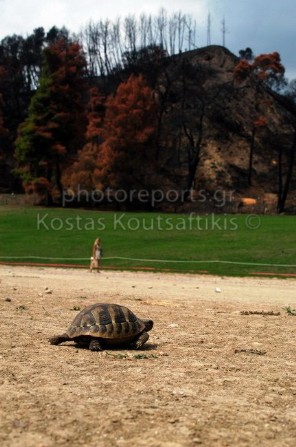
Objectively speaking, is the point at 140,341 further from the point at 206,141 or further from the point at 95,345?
the point at 206,141

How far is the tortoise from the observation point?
7.94 meters

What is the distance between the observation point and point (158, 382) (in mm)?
6227

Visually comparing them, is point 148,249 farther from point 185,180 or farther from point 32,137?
point 185,180

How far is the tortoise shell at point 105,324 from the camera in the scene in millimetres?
7930

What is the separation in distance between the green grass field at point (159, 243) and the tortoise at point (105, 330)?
52.1 ft

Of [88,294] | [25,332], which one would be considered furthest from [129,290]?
[25,332]

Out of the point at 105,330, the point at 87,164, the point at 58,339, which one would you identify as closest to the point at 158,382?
the point at 105,330

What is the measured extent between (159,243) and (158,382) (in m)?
26.7

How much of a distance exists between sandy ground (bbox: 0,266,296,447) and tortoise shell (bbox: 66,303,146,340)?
240 mm

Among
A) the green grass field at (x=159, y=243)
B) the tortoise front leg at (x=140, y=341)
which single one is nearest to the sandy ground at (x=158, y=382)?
the tortoise front leg at (x=140, y=341)

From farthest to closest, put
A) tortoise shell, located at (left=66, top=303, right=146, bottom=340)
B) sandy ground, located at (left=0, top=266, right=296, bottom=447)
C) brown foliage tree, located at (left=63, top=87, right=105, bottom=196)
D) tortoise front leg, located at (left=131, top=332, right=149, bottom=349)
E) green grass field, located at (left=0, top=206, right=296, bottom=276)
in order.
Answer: brown foliage tree, located at (left=63, top=87, right=105, bottom=196)
green grass field, located at (left=0, top=206, right=296, bottom=276)
tortoise front leg, located at (left=131, top=332, right=149, bottom=349)
tortoise shell, located at (left=66, top=303, right=146, bottom=340)
sandy ground, located at (left=0, top=266, right=296, bottom=447)

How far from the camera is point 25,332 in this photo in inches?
359

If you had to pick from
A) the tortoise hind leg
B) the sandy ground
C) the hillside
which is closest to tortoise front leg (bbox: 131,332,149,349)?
the sandy ground

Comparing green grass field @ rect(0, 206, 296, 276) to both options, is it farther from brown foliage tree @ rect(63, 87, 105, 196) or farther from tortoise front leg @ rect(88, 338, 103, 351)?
tortoise front leg @ rect(88, 338, 103, 351)
